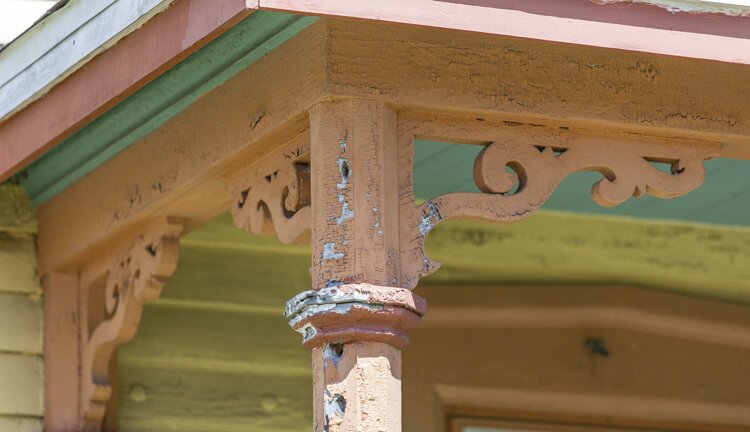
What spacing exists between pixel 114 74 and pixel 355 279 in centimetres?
92

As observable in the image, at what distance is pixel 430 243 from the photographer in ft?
20.1

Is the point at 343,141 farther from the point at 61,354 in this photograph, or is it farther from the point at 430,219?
the point at 61,354

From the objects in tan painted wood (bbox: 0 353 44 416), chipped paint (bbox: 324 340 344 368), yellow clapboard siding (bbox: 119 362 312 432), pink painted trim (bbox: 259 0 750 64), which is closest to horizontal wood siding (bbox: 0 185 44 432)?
tan painted wood (bbox: 0 353 44 416)

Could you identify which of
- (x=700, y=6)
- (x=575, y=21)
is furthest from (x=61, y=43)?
(x=700, y=6)

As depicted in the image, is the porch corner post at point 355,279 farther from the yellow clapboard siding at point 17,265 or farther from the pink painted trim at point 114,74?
the yellow clapboard siding at point 17,265

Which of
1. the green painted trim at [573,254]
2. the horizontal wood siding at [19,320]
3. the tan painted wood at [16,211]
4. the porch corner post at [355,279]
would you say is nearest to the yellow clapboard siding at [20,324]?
the horizontal wood siding at [19,320]

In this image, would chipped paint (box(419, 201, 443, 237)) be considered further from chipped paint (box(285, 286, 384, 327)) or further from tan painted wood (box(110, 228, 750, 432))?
tan painted wood (box(110, 228, 750, 432))

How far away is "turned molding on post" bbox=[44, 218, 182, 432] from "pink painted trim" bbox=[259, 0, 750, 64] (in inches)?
66.7

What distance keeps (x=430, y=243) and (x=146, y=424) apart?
1.25 metres

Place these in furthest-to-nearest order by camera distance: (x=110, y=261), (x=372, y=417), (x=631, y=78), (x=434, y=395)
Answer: (x=434, y=395)
(x=110, y=261)
(x=631, y=78)
(x=372, y=417)

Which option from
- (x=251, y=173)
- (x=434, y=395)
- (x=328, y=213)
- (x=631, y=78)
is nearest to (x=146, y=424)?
(x=434, y=395)

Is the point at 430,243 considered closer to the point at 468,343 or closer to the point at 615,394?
the point at 468,343

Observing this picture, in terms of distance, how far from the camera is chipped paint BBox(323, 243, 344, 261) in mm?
4141

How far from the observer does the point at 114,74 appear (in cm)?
444
